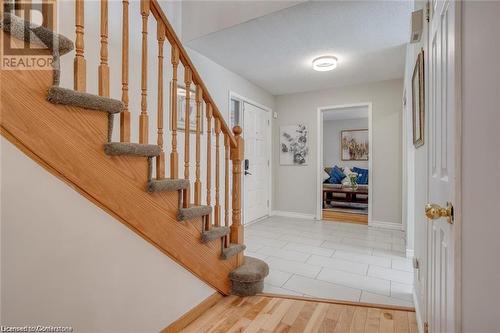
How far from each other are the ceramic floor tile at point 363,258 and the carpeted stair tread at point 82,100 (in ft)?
8.74

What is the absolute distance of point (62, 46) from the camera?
1055 millimetres

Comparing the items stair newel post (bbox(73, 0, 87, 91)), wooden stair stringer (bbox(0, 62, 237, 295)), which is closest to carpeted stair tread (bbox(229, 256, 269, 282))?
wooden stair stringer (bbox(0, 62, 237, 295))

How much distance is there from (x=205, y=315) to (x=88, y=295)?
0.83 m

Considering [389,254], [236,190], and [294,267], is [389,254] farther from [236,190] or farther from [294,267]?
[236,190]

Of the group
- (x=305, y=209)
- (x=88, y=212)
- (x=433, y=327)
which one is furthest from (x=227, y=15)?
(x=305, y=209)

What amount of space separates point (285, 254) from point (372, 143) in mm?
2582

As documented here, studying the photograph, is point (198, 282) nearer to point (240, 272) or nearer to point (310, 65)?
point (240, 272)

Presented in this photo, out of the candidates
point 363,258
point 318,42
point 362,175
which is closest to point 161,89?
point 318,42

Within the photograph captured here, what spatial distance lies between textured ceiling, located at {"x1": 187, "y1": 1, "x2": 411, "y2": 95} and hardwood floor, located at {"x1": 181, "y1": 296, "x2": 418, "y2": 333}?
246cm

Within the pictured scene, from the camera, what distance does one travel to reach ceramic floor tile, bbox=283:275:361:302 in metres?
2.06

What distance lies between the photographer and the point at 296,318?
5.72ft

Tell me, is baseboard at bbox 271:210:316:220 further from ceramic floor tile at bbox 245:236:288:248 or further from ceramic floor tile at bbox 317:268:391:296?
ceramic floor tile at bbox 317:268:391:296

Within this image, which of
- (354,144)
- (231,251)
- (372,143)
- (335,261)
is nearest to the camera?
(231,251)

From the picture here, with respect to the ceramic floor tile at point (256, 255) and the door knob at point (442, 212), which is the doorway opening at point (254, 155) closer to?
the ceramic floor tile at point (256, 255)
